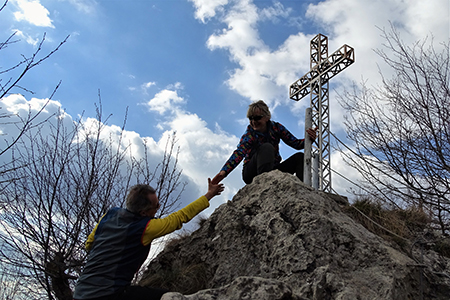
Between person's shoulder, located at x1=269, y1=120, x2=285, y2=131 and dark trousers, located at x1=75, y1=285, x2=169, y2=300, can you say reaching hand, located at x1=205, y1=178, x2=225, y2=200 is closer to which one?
dark trousers, located at x1=75, y1=285, x2=169, y2=300

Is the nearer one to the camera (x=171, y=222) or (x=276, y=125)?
(x=171, y=222)

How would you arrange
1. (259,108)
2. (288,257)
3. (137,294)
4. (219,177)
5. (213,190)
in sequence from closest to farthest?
(137,294) < (288,257) < (213,190) < (219,177) < (259,108)

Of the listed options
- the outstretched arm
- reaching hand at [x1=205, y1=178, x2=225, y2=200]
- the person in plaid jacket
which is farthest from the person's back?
the person in plaid jacket

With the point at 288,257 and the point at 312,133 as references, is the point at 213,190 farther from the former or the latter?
the point at 312,133

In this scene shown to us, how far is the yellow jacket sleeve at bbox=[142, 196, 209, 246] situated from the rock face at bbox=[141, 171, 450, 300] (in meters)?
0.46

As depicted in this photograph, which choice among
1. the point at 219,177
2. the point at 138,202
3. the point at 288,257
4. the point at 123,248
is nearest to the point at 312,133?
the point at 219,177

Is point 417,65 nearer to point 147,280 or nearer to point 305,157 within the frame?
point 305,157

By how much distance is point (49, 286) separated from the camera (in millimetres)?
4223

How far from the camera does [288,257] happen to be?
252cm

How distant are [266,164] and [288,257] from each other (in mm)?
1355

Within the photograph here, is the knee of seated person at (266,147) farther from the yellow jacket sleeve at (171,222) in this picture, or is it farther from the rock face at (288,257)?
the yellow jacket sleeve at (171,222)

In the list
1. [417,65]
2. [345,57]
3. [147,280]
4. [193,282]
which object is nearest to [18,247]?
[147,280]

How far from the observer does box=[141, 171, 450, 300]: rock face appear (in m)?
2.16

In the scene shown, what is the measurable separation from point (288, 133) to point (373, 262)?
2.01 metres
